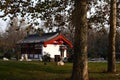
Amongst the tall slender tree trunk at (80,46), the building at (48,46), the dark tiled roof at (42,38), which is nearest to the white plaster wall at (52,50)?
the building at (48,46)

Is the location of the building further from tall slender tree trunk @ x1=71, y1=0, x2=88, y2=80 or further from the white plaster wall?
tall slender tree trunk @ x1=71, y1=0, x2=88, y2=80

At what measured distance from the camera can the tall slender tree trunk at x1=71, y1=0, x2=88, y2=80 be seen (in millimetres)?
18844

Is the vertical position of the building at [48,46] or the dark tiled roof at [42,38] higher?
the dark tiled roof at [42,38]

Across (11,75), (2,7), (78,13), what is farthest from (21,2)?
(11,75)

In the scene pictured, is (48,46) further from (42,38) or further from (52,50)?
(42,38)

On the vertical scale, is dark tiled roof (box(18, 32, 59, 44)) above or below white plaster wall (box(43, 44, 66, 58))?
above

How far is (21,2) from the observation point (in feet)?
59.8

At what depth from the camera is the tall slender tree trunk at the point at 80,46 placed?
1884 centimetres

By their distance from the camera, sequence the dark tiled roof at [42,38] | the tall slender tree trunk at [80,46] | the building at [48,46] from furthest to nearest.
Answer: the dark tiled roof at [42,38] < the building at [48,46] < the tall slender tree trunk at [80,46]

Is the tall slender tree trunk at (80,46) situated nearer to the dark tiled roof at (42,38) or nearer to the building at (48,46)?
the building at (48,46)

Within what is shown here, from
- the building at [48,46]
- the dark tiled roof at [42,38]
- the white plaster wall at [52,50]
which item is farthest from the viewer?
the dark tiled roof at [42,38]

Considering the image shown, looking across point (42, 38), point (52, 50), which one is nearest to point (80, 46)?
point (52, 50)

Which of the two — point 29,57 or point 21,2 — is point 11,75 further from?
point 29,57

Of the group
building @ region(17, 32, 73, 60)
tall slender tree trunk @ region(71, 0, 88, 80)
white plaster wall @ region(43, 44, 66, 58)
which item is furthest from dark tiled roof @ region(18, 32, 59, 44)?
tall slender tree trunk @ region(71, 0, 88, 80)
